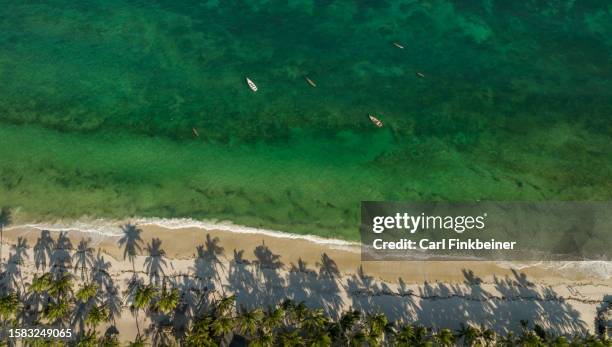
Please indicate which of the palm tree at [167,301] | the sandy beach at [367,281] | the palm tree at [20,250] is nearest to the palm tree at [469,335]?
the sandy beach at [367,281]

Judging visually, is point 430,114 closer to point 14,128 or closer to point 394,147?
point 394,147

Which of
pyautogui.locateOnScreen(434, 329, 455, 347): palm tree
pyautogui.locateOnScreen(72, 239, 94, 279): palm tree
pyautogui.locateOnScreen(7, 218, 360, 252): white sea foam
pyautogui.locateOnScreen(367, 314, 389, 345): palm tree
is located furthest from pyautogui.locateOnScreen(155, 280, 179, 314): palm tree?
pyautogui.locateOnScreen(434, 329, 455, 347): palm tree

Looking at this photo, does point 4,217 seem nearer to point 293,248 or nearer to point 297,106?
A: point 293,248

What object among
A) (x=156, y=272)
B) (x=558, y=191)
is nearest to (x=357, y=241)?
(x=156, y=272)

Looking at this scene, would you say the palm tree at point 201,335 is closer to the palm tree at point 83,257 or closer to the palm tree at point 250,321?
the palm tree at point 250,321

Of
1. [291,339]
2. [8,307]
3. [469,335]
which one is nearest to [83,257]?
[8,307]

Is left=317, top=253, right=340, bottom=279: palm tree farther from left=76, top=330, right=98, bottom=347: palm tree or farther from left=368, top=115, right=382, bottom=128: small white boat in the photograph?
left=76, top=330, right=98, bottom=347: palm tree
